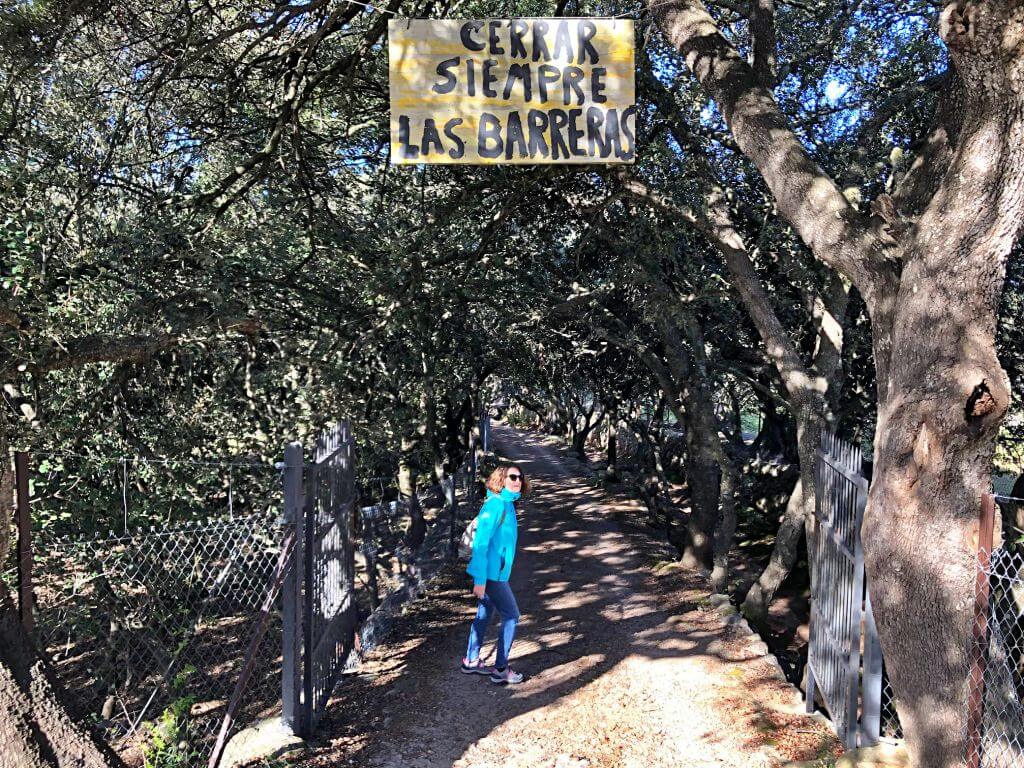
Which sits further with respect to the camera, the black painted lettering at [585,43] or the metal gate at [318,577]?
the metal gate at [318,577]

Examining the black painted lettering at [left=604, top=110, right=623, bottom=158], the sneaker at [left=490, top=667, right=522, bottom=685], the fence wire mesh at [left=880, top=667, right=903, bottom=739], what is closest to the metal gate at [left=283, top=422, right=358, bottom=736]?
the sneaker at [left=490, top=667, right=522, bottom=685]

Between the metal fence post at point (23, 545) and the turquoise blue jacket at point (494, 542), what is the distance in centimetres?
327

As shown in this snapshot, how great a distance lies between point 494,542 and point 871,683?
9.13 feet

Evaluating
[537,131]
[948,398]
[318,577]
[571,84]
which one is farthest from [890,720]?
[571,84]

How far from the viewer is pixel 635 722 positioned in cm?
588

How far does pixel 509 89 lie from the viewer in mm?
4691

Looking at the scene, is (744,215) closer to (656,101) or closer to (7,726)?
(656,101)

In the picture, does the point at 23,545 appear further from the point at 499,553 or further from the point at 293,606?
the point at 499,553

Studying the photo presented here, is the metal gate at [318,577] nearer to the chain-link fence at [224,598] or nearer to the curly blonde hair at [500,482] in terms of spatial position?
the chain-link fence at [224,598]

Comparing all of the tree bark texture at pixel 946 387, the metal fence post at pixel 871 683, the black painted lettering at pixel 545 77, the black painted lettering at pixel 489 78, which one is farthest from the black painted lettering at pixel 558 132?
the metal fence post at pixel 871 683

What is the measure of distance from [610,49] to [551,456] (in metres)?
28.5

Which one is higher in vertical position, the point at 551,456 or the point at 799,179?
the point at 799,179

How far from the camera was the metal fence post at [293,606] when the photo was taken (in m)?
4.95

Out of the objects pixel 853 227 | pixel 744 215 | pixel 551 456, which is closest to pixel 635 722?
pixel 853 227
